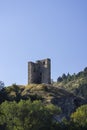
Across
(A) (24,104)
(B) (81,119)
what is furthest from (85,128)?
(A) (24,104)

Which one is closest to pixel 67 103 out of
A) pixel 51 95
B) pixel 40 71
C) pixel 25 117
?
pixel 51 95

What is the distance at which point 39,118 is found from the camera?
81.6 meters

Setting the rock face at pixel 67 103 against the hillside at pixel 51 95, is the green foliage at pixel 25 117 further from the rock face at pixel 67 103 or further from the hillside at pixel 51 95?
the rock face at pixel 67 103

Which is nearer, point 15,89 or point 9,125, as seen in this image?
point 9,125

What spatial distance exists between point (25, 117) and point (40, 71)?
50985 mm

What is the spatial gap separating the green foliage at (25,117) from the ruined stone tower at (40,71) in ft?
156

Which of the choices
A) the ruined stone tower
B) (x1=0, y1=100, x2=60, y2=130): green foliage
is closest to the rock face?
the ruined stone tower

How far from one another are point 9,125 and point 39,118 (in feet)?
18.0

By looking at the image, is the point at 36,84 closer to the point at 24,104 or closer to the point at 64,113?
the point at 64,113

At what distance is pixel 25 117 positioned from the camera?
268 feet

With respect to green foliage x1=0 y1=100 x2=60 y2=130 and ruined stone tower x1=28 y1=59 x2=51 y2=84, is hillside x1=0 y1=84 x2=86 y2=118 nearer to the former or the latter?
ruined stone tower x1=28 y1=59 x2=51 y2=84

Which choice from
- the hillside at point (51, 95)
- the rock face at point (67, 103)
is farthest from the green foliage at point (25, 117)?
the rock face at point (67, 103)

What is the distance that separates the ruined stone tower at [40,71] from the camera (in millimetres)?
130375

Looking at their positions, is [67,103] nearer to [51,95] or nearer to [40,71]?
[51,95]
